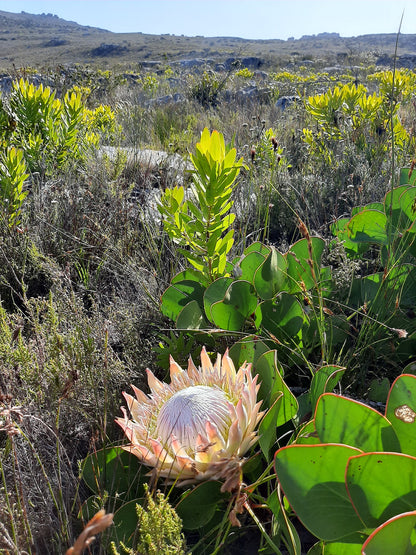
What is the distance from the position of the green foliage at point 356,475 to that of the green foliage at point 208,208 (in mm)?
801

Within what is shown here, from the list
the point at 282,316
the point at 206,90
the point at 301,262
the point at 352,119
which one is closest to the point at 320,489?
the point at 282,316

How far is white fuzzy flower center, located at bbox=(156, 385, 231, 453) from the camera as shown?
104cm

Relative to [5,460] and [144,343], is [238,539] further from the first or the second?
[144,343]

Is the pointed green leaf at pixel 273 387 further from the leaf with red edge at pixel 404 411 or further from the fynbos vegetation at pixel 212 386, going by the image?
the leaf with red edge at pixel 404 411

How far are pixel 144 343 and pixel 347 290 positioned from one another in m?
0.82

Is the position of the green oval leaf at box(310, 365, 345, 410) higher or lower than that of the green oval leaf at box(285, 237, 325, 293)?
lower

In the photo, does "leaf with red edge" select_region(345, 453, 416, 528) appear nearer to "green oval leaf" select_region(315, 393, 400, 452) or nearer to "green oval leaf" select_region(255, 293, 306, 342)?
"green oval leaf" select_region(315, 393, 400, 452)

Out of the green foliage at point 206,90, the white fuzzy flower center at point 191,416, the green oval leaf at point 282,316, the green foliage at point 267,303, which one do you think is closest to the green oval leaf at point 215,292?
the green foliage at point 267,303

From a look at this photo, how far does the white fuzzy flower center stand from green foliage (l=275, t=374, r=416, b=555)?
25cm

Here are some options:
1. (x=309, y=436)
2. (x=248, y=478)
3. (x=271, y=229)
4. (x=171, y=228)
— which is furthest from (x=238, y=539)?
(x=271, y=229)

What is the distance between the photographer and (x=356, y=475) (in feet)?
2.36

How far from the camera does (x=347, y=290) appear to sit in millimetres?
1645

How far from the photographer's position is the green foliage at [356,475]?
2.32 ft

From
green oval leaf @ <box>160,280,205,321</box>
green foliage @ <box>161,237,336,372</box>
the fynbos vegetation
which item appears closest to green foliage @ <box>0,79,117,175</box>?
the fynbos vegetation
